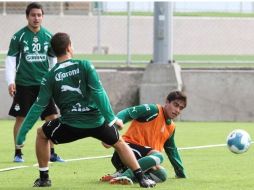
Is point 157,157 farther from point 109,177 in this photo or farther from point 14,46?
point 14,46

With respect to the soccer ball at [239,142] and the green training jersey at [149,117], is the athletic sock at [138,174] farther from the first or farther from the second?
the soccer ball at [239,142]

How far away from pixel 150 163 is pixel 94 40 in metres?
15.3

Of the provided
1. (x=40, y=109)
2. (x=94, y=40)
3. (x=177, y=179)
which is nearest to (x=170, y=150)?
(x=177, y=179)

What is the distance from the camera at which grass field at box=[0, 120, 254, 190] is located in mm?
9078

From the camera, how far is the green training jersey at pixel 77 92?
8.52 meters

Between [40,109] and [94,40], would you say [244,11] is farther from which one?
[40,109]

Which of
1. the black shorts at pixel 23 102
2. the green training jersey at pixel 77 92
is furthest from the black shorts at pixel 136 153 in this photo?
the black shorts at pixel 23 102

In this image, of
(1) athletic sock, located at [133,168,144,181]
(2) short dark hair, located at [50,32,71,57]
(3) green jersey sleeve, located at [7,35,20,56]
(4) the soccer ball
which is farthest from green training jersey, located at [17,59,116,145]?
(3) green jersey sleeve, located at [7,35,20,56]

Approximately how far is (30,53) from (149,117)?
2635 mm

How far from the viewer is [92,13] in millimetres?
23453

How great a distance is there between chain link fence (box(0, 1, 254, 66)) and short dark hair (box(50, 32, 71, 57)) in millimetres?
11139

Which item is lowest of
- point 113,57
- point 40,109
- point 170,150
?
point 113,57

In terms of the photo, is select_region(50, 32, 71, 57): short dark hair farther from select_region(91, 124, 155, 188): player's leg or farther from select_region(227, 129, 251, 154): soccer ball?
select_region(227, 129, 251, 154): soccer ball

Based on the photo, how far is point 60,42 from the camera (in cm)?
859
